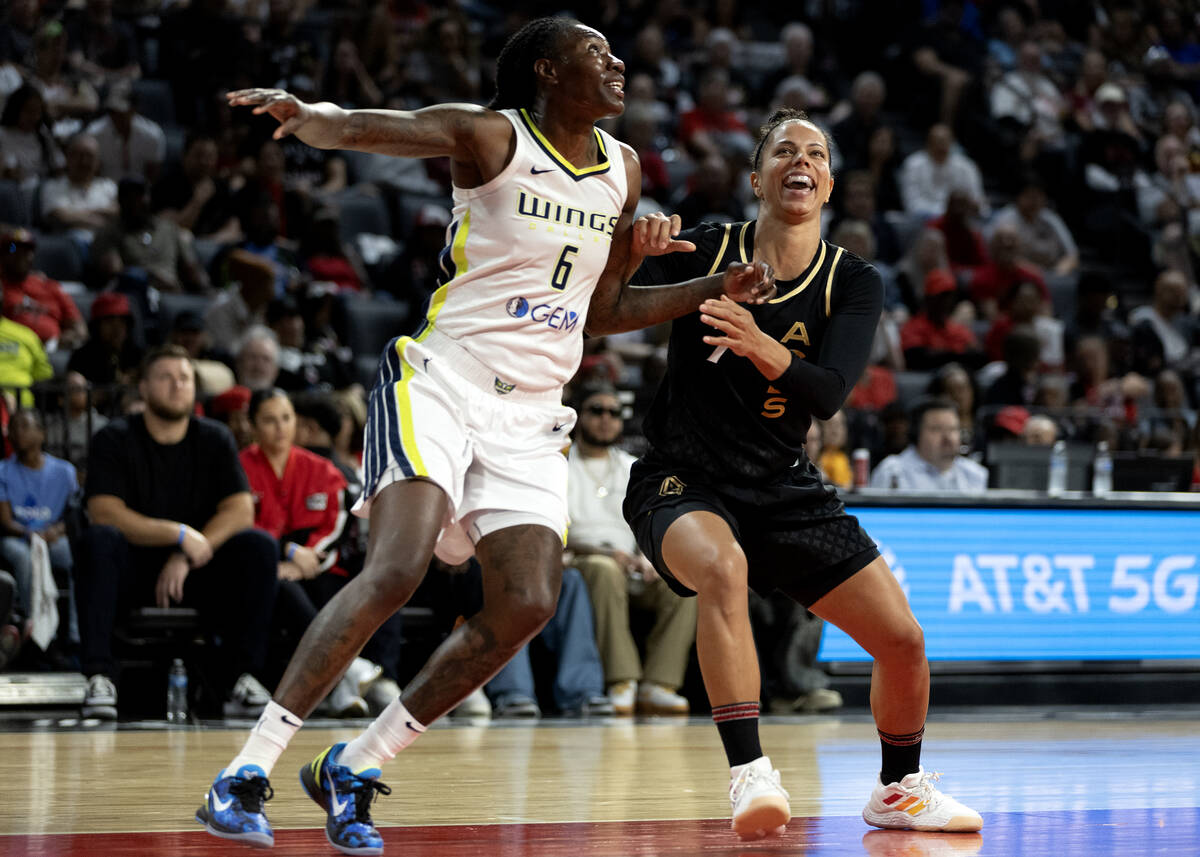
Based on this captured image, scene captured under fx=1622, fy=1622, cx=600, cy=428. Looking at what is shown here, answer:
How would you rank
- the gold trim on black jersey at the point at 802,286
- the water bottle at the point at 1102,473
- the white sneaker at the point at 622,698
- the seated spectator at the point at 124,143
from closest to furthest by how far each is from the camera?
the gold trim on black jersey at the point at 802,286, the white sneaker at the point at 622,698, the water bottle at the point at 1102,473, the seated spectator at the point at 124,143

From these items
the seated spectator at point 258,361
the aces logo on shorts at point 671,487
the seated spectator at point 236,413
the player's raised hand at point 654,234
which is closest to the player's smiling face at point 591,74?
the player's raised hand at point 654,234

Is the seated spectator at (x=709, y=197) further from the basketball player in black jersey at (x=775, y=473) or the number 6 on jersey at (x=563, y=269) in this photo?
the number 6 on jersey at (x=563, y=269)

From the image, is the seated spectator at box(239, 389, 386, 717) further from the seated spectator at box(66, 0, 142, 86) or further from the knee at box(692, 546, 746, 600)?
the seated spectator at box(66, 0, 142, 86)

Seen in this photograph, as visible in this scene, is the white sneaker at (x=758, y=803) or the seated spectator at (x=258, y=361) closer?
the white sneaker at (x=758, y=803)

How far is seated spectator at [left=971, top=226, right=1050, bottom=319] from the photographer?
1327 centimetres

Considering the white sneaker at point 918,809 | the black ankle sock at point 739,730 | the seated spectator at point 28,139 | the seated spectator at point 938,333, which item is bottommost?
the white sneaker at point 918,809

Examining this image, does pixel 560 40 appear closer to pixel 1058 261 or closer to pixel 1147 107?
pixel 1058 261

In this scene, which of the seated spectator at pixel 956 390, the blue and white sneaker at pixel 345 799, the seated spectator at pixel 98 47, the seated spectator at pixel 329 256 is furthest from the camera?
the seated spectator at pixel 98 47

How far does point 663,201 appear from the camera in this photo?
12883mm

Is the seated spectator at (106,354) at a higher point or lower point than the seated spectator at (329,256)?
lower

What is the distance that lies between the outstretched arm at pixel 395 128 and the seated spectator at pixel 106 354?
18.3 feet

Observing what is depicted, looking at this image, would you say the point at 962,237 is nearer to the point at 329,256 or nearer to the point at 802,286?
the point at 329,256

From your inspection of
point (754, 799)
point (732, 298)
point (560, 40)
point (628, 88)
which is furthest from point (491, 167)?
point (628, 88)

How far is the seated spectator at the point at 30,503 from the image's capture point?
7.52 m
